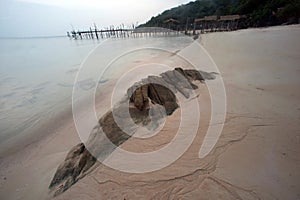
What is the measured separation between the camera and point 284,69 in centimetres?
789

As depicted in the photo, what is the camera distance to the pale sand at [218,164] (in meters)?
2.61

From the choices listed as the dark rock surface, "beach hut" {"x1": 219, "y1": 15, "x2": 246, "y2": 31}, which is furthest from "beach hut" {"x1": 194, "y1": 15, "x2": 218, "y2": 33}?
the dark rock surface

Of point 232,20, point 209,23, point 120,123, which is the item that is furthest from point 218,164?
point 209,23

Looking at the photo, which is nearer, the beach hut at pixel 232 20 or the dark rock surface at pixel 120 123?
the dark rock surface at pixel 120 123

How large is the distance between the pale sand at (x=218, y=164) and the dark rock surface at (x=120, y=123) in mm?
330

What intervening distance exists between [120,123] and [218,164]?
8.81 feet

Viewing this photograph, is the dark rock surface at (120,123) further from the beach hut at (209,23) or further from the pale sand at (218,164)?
the beach hut at (209,23)

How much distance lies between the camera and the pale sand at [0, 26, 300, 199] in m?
2.61

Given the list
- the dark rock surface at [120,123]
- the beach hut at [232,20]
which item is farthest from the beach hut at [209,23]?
the dark rock surface at [120,123]

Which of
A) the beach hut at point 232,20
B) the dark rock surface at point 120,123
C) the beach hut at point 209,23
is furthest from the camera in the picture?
the beach hut at point 209,23

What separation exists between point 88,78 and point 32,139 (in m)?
7.77

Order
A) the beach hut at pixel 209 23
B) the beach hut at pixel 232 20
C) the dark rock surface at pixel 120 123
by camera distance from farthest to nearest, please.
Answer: the beach hut at pixel 209 23 < the beach hut at pixel 232 20 < the dark rock surface at pixel 120 123

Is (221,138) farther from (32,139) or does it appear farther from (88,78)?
(88,78)

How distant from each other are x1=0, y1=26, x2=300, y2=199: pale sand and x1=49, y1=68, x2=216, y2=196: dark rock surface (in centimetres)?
33
